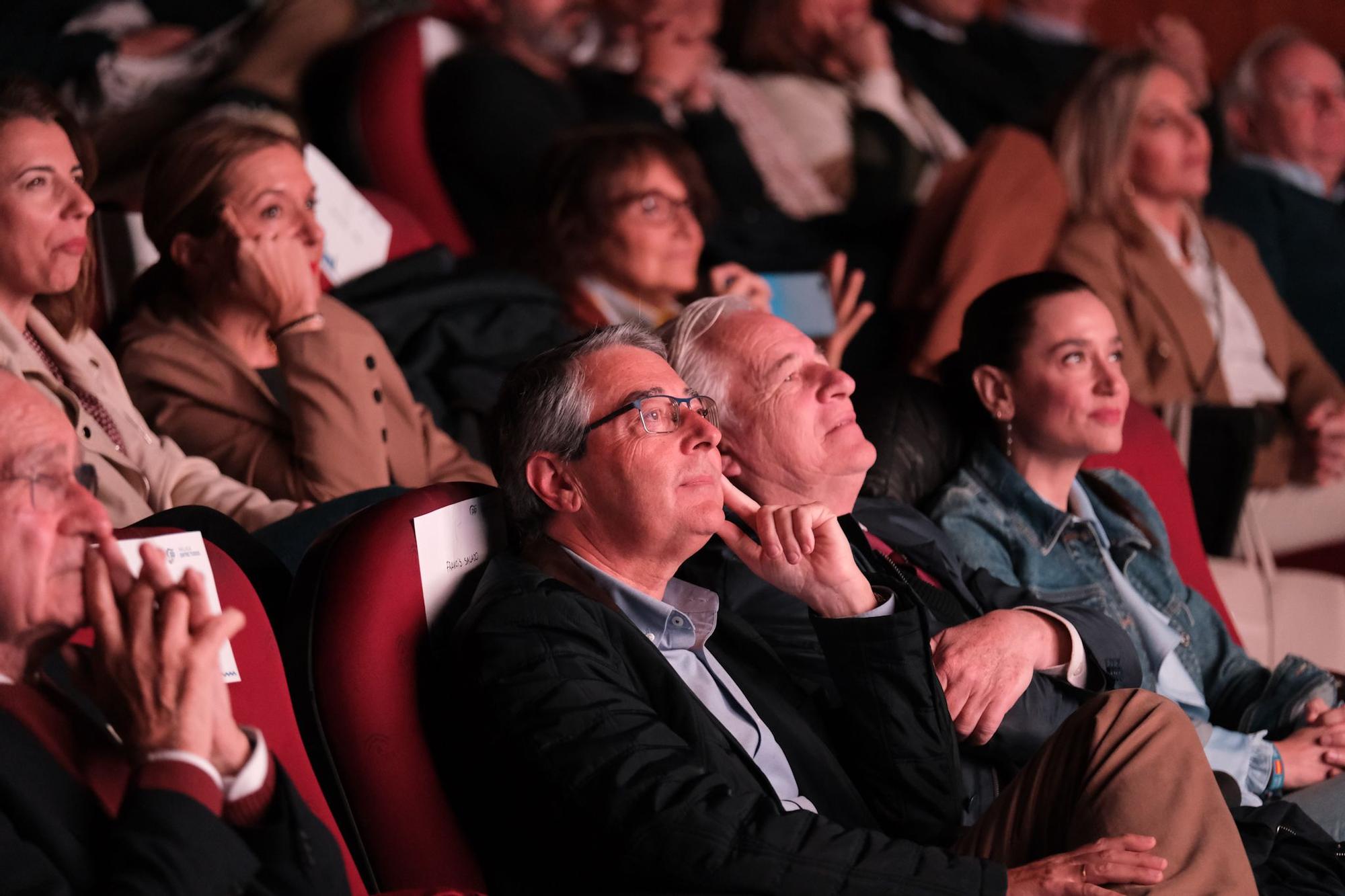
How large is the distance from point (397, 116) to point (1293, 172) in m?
2.90

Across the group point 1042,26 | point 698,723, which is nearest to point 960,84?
point 1042,26

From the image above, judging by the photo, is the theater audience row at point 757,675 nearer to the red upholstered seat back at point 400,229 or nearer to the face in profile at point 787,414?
the face in profile at point 787,414

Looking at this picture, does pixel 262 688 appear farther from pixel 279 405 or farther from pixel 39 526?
pixel 279 405

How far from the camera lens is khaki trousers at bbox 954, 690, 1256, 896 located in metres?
1.49

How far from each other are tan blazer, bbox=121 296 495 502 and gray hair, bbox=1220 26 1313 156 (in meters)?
3.50

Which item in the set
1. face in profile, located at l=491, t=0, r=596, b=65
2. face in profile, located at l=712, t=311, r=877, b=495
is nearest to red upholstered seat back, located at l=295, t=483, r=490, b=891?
face in profile, located at l=712, t=311, r=877, b=495

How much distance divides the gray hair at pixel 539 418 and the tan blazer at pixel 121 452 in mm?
418

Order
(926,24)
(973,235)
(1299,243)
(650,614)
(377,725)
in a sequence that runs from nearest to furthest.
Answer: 1. (377,725)
2. (650,614)
3. (973,235)
4. (1299,243)
5. (926,24)

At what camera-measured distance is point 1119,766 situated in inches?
60.8

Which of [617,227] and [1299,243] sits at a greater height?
Answer: [617,227]

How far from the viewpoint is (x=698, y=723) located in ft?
4.92

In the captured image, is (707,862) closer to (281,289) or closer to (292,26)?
(281,289)

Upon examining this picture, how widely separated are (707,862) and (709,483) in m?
0.46

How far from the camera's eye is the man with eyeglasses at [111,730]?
1.10 m
